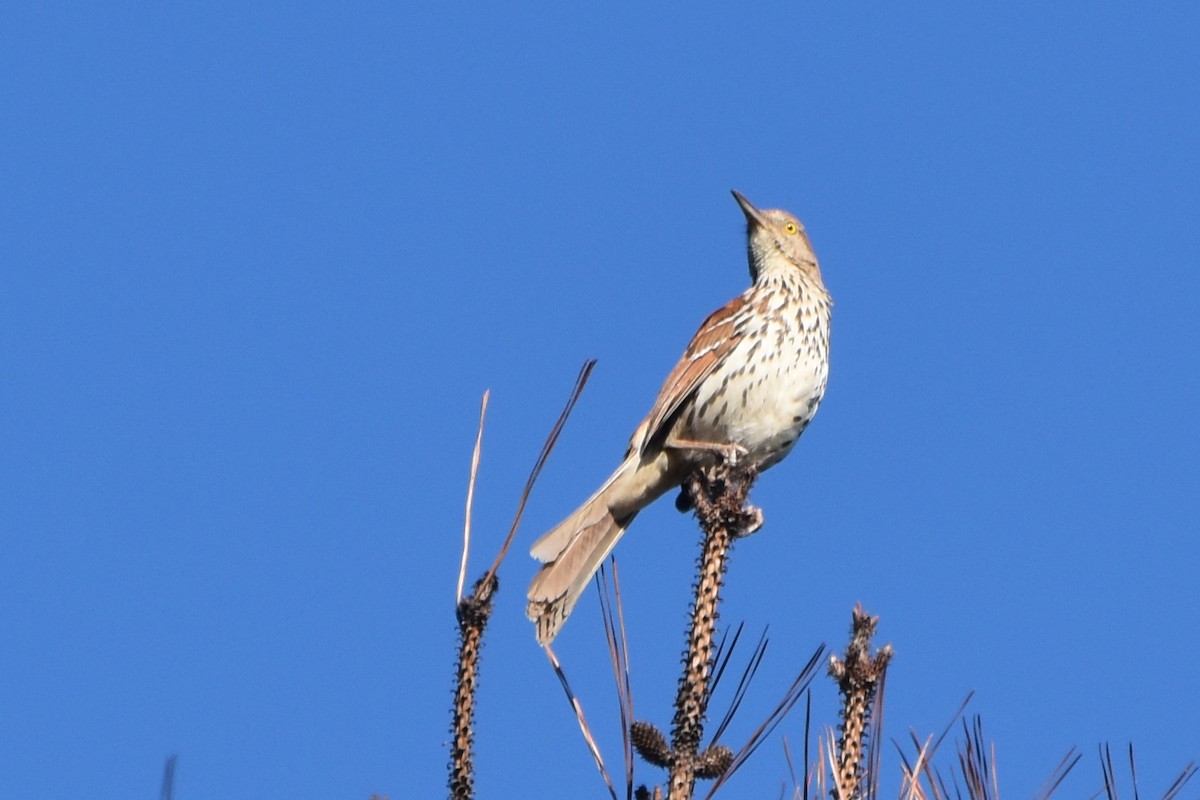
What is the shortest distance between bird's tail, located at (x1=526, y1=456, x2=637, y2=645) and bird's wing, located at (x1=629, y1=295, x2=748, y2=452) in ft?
0.56

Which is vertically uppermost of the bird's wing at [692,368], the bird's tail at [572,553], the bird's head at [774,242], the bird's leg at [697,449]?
the bird's head at [774,242]

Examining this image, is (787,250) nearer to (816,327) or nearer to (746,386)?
(816,327)

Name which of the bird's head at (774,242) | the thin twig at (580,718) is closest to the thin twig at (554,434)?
the thin twig at (580,718)

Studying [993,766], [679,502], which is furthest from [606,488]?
[993,766]

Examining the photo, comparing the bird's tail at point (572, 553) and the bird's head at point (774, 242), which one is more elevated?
the bird's head at point (774, 242)

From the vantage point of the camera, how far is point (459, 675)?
2.19m

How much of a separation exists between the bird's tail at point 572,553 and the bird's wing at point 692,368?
0.17 metres

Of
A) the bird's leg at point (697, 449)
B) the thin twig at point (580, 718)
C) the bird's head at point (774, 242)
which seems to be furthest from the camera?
the bird's head at point (774, 242)

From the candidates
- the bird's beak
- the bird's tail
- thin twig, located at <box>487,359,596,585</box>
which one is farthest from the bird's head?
thin twig, located at <box>487,359,596,585</box>

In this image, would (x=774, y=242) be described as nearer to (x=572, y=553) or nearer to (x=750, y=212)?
(x=750, y=212)

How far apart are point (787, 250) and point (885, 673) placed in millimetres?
4968

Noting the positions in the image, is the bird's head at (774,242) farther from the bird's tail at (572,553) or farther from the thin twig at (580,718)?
the thin twig at (580,718)

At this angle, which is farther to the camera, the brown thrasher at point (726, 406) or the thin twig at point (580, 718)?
the brown thrasher at point (726, 406)

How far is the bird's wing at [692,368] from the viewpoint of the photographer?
6.27 metres
